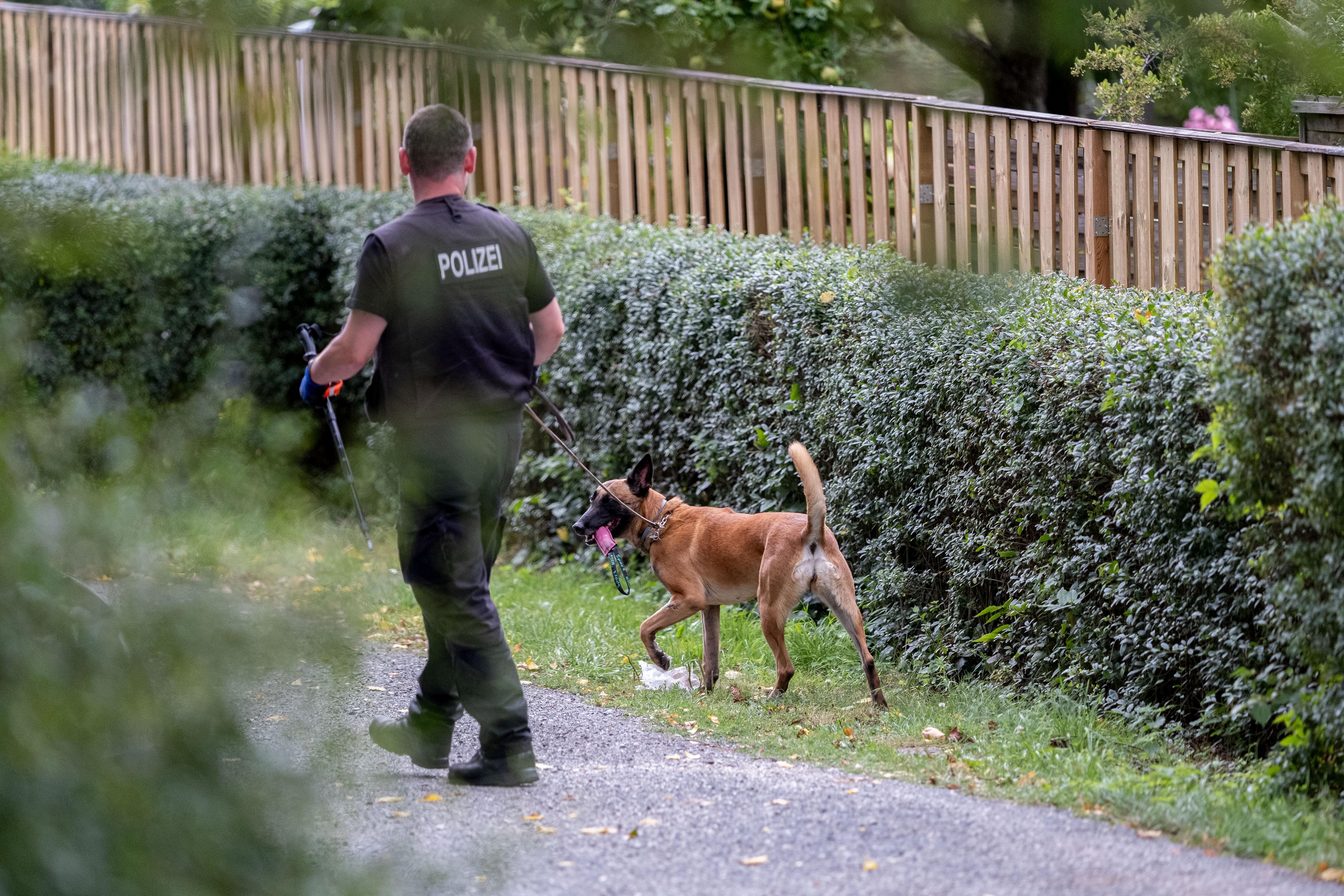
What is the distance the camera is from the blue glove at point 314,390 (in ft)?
7.99

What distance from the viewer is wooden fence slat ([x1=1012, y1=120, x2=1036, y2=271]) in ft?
5.37

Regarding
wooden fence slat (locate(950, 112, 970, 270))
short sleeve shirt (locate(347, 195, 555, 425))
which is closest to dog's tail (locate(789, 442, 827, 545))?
short sleeve shirt (locate(347, 195, 555, 425))

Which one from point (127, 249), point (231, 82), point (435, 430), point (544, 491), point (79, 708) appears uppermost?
point (231, 82)

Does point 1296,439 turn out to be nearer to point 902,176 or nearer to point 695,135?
point 902,176

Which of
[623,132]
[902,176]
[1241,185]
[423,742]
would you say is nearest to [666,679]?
[423,742]

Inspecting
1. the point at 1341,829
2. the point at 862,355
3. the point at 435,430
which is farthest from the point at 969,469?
the point at 435,430

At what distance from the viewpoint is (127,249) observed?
1.81 m

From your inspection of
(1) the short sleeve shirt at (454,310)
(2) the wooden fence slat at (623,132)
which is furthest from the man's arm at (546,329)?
(2) the wooden fence slat at (623,132)

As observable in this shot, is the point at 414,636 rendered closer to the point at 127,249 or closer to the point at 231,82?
the point at 127,249

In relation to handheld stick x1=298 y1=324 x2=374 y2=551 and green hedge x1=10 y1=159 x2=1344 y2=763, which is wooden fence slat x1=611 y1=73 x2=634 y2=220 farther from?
handheld stick x1=298 y1=324 x2=374 y2=551

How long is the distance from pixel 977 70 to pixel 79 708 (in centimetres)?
123

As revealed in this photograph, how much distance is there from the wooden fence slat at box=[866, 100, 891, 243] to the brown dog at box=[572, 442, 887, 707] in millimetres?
2662

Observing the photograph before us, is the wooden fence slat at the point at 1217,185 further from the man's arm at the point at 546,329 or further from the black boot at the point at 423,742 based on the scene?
the black boot at the point at 423,742

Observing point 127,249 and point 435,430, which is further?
point 435,430
